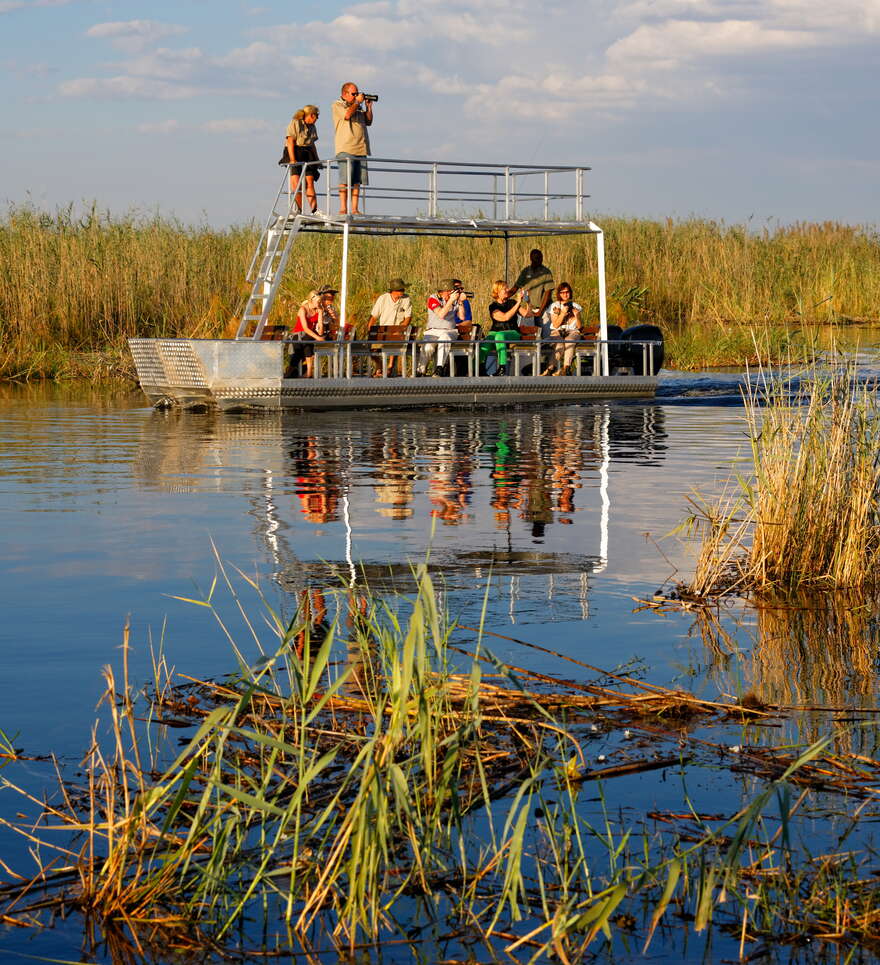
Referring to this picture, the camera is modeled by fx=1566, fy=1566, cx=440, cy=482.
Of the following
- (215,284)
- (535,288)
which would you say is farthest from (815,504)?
(215,284)

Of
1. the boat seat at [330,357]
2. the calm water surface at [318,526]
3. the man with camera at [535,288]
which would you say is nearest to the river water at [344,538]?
the calm water surface at [318,526]

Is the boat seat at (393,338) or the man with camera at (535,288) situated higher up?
the man with camera at (535,288)

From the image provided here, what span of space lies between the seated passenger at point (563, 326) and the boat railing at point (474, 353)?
102 mm

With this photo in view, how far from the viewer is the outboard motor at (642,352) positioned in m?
23.5

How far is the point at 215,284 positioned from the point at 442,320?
9.38 m

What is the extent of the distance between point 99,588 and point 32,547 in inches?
66.5

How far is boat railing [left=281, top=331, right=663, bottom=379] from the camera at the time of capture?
2078cm

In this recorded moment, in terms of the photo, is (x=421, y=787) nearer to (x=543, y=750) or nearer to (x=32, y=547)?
(x=543, y=750)

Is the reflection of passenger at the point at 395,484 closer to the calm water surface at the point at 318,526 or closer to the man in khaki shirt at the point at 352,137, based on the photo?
the calm water surface at the point at 318,526

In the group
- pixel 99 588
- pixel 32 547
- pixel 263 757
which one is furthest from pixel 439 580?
pixel 263 757

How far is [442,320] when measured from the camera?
70.9 feet

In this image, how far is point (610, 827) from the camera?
4.54 metres

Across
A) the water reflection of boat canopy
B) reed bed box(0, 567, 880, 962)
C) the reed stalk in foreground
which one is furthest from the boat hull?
reed bed box(0, 567, 880, 962)

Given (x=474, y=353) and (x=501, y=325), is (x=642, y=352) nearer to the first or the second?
(x=501, y=325)
